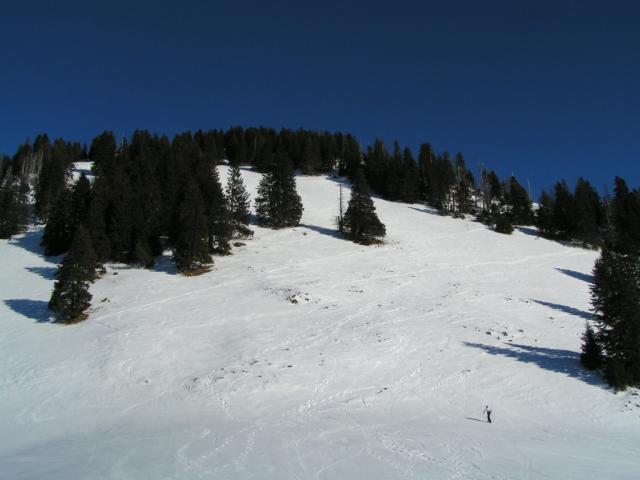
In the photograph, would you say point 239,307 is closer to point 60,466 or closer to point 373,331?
point 373,331

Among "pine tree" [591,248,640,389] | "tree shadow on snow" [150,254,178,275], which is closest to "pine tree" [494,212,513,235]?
"pine tree" [591,248,640,389]

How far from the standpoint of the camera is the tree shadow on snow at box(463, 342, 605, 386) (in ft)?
70.8

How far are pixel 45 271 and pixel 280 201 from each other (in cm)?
3042

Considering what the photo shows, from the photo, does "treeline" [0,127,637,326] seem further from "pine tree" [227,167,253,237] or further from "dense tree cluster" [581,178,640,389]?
"dense tree cluster" [581,178,640,389]

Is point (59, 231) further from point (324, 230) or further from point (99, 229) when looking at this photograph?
point (324, 230)

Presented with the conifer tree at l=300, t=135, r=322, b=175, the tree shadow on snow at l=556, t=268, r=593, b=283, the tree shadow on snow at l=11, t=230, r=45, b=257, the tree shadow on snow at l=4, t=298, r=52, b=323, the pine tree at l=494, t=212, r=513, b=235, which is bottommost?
the tree shadow on snow at l=4, t=298, r=52, b=323

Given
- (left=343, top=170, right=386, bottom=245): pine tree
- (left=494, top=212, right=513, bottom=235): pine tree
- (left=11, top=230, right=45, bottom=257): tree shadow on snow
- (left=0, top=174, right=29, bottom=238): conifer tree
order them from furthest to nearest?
(left=494, top=212, right=513, bottom=235): pine tree, (left=343, top=170, right=386, bottom=245): pine tree, (left=0, top=174, right=29, bottom=238): conifer tree, (left=11, top=230, right=45, bottom=257): tree shadow on snow

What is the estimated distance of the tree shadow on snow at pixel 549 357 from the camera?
21594 millimetres

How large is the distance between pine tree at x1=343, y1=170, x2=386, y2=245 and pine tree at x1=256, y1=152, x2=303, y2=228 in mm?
8140

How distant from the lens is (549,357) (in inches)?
945

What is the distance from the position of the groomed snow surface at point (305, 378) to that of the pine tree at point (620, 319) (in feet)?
4.09

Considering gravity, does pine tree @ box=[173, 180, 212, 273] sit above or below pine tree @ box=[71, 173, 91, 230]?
below

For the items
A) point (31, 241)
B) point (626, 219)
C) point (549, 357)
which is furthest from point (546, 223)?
point (31, 241)

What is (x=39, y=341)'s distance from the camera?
26906 mm
